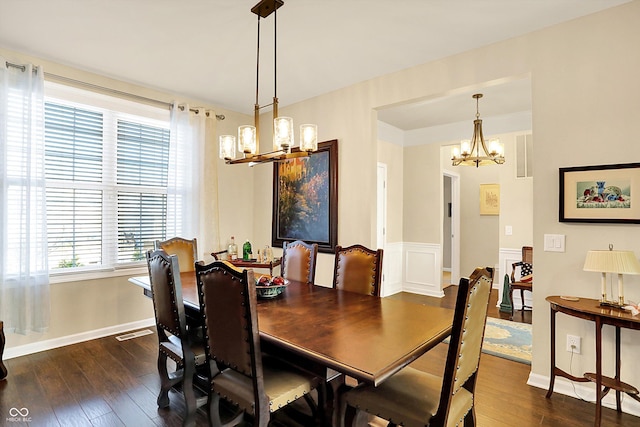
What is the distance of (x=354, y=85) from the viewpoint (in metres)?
3.80

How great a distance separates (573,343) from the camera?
2.48m

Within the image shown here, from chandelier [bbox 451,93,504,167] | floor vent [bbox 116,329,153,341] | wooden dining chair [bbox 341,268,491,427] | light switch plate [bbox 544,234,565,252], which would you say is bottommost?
floor vent [bbox 116,329,153,341]

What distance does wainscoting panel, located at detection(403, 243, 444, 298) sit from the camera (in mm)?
5527

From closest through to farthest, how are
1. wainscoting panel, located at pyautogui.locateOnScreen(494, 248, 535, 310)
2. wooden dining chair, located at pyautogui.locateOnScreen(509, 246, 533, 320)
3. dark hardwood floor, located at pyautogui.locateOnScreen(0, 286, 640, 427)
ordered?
dark hardwood floor, located at pyautogui.locateOnScreen(0, 286, 640, 427) < wooden dining chair, located at pyautogui.locateOnScreen(509, 246, 533, 320) < wainscoting panel, located at pyautogui.locateOnScreen(494, 248, 535, 310)

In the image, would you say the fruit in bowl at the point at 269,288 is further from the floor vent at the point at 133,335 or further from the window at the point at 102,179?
the window at the point at 102,179

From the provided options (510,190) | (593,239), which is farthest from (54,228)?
(510,190)

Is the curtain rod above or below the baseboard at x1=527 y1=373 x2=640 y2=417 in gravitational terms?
above

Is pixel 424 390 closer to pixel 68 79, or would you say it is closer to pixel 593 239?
pixel 593 239

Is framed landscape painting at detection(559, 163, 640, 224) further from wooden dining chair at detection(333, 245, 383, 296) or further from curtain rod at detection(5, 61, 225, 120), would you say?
curtain rod at detection(5, 61, 225, 120)

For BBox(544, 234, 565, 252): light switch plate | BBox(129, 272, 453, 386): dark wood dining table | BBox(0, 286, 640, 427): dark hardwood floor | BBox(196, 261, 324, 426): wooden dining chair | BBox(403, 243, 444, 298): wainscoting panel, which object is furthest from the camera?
BBox(403, 243, 444, 298): wainscoting panel

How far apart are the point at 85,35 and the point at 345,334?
314cm

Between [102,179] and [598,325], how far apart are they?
4.53 m

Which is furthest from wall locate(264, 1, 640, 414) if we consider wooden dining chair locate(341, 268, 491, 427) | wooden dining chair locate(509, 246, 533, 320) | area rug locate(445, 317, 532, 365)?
wooden dining chair locate(509, 246, 533, 320)

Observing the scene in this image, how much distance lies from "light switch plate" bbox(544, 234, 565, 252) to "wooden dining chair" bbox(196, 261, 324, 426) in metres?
2.04
